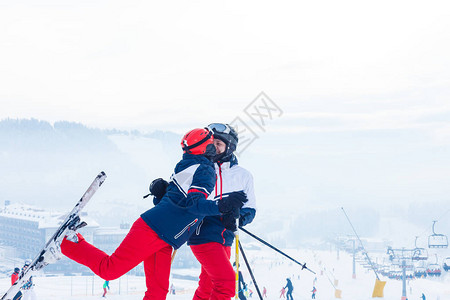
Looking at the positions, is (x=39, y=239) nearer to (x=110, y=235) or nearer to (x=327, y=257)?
(x=110, y=235)

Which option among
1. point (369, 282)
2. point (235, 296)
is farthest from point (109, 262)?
point (369, 282)

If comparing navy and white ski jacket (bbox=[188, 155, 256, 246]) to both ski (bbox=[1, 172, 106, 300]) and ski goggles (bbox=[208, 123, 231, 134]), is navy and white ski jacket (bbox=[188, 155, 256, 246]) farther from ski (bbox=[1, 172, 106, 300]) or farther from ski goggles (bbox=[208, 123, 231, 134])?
ski (bbox=[1, 172, 106, 300])

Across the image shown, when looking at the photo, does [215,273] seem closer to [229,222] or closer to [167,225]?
[229,222]

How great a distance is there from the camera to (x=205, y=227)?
5676 mm

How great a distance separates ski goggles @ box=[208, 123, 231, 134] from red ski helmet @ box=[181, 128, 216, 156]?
1.77ft

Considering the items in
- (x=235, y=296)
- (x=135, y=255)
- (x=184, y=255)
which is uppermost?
(x=184, y=255)

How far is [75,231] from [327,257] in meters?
185

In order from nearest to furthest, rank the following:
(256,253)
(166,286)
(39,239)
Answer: (166,286), (39,239), (256,253)

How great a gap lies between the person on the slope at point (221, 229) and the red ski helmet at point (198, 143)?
52cm

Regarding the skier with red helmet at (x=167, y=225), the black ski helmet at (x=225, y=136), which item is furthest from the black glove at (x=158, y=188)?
the black ski helmet at (x=225, y=136)

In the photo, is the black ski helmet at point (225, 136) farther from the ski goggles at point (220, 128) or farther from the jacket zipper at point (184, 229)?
the jacket zipper at point (184, 229)

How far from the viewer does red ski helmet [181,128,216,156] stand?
5246 millimetres

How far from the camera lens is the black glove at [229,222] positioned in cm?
515

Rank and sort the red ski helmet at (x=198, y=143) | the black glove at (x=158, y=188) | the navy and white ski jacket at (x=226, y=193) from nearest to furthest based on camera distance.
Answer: the red ski helmet at (x=198, y=143) < the black glove at (x=158, y=188) < the navy and white ski jacket at (x=226, y=193)
